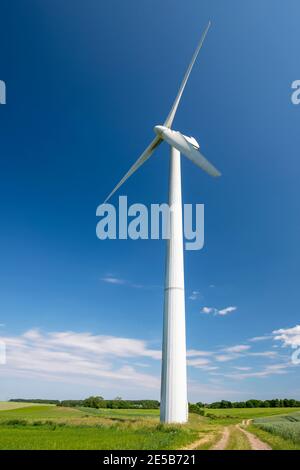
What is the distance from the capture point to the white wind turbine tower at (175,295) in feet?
101

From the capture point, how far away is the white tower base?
30.7 metres

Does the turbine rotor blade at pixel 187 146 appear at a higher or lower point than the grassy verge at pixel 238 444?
higher

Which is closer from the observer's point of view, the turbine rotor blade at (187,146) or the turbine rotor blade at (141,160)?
the turbine rotor blade at (187,146)

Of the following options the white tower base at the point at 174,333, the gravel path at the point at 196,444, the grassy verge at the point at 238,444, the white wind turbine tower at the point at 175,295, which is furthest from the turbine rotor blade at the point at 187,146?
the gravel path at the point at 196,444

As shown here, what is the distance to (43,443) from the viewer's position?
72.6 ft

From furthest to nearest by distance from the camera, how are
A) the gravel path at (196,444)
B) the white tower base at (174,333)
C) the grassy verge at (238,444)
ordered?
1. the white tower base at (174,333)
2. the grassy verge at (238,444)
3. the gravel path at (196,444)

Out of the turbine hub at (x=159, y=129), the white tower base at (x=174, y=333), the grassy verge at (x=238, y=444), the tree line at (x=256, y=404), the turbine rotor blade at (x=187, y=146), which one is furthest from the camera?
the tree line at (x=256, y=404)

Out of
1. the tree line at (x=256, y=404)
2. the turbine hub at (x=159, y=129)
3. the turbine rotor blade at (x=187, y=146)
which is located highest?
the turbine hub at (x=159, y=129)

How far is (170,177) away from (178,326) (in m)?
15.5

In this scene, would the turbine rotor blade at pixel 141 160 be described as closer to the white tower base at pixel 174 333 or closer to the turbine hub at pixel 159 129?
the turbine hub at pixel 159 129
